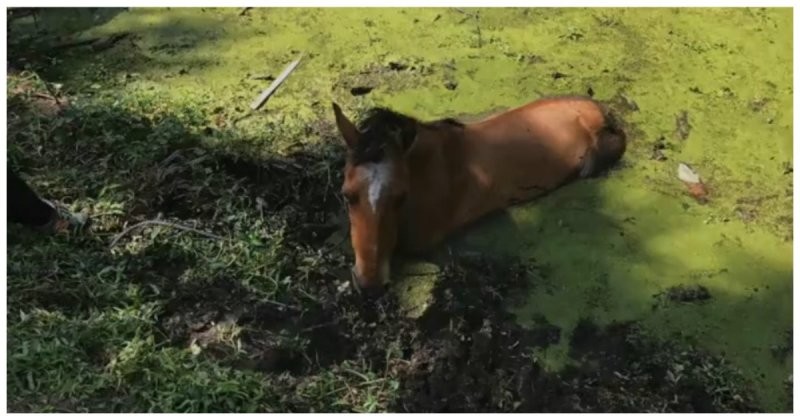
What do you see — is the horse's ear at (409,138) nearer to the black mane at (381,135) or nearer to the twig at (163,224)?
the black mane at (381,135)

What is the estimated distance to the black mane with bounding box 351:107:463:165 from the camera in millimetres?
5574

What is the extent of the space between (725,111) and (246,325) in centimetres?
403

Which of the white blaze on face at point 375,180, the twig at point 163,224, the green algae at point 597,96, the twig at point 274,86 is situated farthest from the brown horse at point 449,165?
the twig at point 274,86

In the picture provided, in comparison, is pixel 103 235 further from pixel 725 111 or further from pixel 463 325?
pixel 725 111

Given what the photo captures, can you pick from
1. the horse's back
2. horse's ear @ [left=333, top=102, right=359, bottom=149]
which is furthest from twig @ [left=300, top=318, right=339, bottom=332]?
the horse's back

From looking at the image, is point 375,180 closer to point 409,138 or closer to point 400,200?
point 400,200

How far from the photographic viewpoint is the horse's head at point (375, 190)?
5527 millimetres

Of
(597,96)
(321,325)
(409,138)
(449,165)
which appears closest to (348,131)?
(409,138)

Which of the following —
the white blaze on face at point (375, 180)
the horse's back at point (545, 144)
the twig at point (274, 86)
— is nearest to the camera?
the white blaze on face at point (375, 180)

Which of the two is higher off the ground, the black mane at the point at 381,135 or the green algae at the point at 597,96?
the black mane at the point at 381,135

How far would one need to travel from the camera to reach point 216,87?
776cm

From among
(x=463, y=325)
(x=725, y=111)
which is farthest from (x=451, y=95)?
(x=463, y=325)

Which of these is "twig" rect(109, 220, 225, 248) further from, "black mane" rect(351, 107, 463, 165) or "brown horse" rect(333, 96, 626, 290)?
"black mane" rect(351, 107, 463, 165)

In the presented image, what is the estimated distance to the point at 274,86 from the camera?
7.72m
